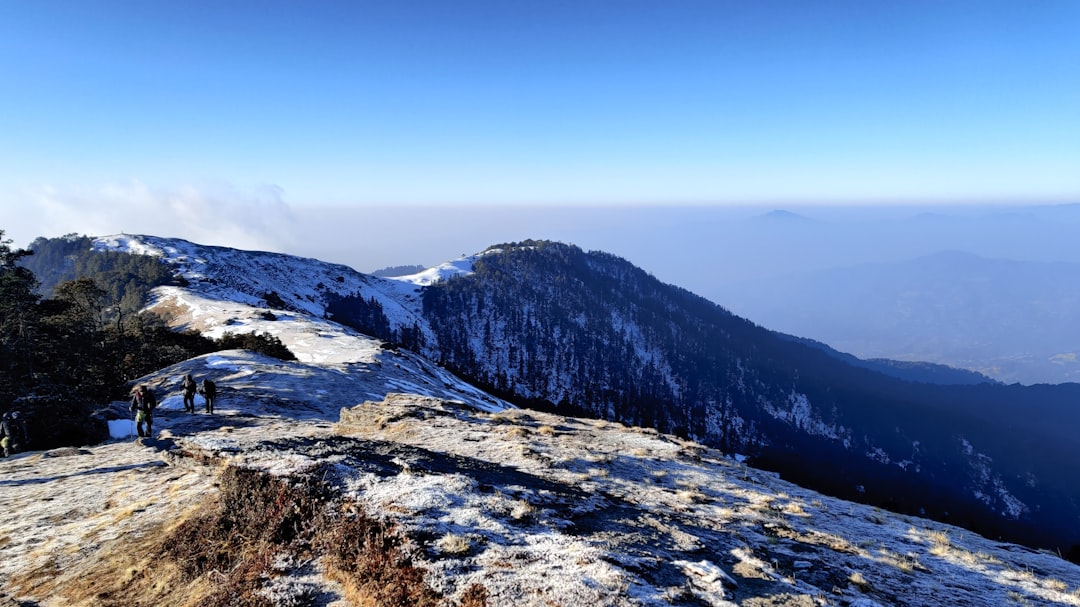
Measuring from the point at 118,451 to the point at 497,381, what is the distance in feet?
566

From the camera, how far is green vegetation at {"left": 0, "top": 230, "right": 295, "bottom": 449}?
2336 cm

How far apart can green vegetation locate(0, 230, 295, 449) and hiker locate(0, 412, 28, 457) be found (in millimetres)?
332

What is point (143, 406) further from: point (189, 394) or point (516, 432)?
point (516, 432)

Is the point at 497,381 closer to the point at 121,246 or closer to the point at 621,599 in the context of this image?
the point at 121,246

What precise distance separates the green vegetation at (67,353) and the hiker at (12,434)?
332 mm

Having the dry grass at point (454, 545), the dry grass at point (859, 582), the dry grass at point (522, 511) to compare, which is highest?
the dry grass at point (454, 545)

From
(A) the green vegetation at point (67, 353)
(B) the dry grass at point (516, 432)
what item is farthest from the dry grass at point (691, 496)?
(A) the green vegetation at point (67, 353)

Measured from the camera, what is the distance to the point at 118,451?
20.2 m

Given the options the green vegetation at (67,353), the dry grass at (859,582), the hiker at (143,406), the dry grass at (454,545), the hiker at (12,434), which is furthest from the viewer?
the green vegetation at (67,353)

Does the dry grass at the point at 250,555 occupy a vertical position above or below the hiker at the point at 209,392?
above

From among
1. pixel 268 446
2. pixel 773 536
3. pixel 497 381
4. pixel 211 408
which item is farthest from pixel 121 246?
pixel 773 536

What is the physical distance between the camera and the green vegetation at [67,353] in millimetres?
23359

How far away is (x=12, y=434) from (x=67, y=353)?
1299 inches

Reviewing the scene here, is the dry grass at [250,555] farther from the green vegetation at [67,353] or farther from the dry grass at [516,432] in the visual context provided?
the green vegetation at [67,353]
